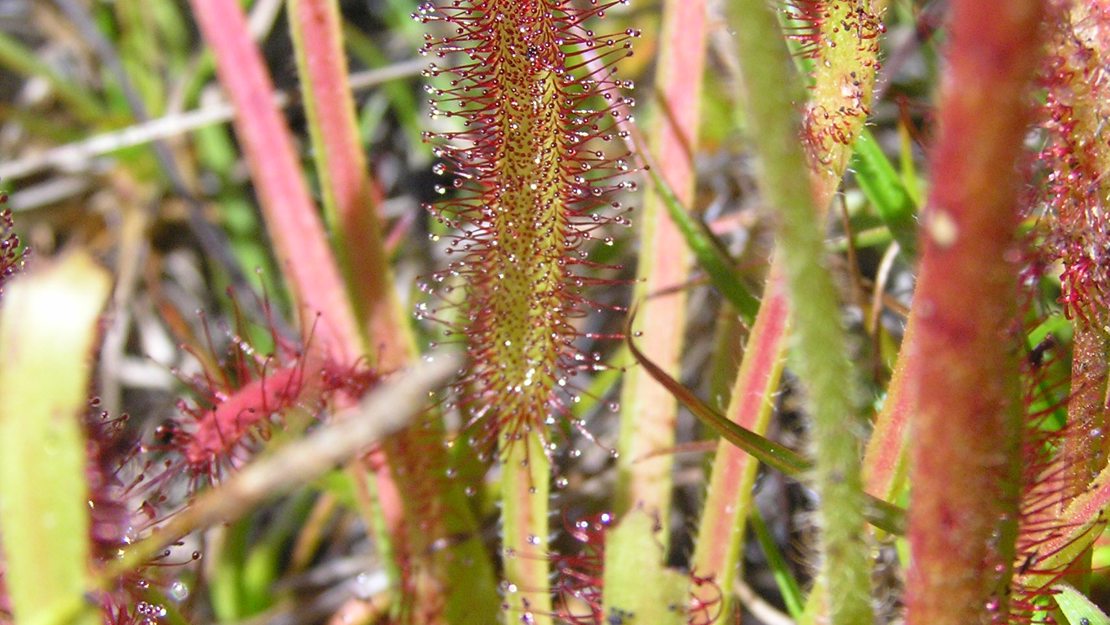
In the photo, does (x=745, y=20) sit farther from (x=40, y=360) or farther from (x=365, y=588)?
(x=365, y=588)

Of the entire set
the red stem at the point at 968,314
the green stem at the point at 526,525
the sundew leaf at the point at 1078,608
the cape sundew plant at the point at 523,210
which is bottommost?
the sundew leaf at the point at 1078,608

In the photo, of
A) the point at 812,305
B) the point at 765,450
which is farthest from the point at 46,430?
the point at 765,450

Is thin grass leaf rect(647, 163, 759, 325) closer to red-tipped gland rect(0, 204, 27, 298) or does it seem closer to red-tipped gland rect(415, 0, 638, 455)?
red-tipped gland rect(415, 0, 638, 455)

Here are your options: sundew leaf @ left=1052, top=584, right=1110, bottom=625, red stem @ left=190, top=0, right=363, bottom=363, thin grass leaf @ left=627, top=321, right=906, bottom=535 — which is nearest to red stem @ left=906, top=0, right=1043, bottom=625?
thin grass leaf @ left=627, top=321, right=906, bottom=535

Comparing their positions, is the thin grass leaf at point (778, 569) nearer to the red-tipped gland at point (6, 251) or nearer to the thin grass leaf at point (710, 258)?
the thin grass leaf at point (710, 258)

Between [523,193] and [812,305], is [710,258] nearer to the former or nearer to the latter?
[523,193]

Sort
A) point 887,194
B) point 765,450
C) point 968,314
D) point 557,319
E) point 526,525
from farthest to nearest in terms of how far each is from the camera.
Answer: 1. point 887,194
2. point 526,525
3. point 557,319
4. point 765,450
5. point 968,314

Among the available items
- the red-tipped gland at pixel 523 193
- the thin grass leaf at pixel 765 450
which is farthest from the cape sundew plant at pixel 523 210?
the thin grass leaf at pixel 765 450
